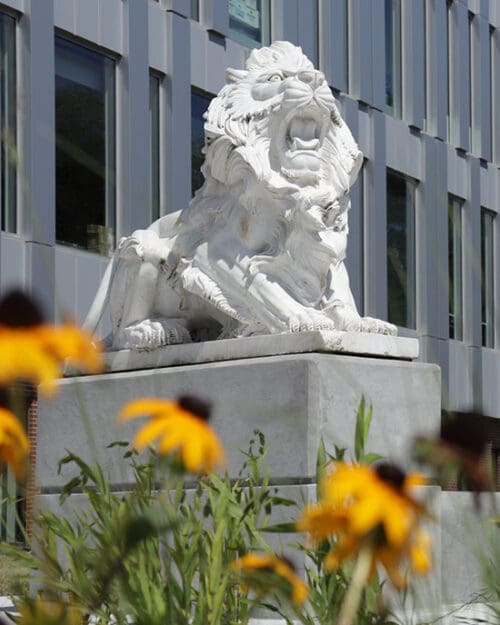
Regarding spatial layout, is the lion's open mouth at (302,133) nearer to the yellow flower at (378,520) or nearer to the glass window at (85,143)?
the yellow flower at (378,520)

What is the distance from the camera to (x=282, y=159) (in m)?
6.14

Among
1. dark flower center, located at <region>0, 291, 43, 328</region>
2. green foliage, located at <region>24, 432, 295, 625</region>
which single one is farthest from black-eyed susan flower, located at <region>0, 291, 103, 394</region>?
green foliage, located at <region>24, 432, 295, 625</region>

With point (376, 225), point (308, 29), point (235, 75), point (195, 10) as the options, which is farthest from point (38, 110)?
point (235, 75)

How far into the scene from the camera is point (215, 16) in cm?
1845

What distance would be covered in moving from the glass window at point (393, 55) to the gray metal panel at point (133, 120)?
7.04 m

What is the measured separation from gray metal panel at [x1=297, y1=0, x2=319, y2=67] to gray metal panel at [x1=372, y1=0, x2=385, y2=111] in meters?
1.76

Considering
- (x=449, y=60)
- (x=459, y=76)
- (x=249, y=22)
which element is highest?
(x=449, y=60)

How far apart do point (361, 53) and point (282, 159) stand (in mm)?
16788

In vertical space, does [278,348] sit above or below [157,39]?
below

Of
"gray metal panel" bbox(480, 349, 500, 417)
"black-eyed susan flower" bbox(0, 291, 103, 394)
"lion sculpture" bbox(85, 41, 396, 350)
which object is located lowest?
"gray metal panel" bbox(480, 349, 500, 417)

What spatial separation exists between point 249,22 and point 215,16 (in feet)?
3.64

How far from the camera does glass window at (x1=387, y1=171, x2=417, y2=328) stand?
22.3m

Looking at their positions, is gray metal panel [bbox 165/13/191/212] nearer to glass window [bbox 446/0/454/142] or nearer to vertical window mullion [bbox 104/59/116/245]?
vertical window mullion [bbox 104/59/116/245]

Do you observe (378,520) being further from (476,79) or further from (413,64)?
(476,79)
